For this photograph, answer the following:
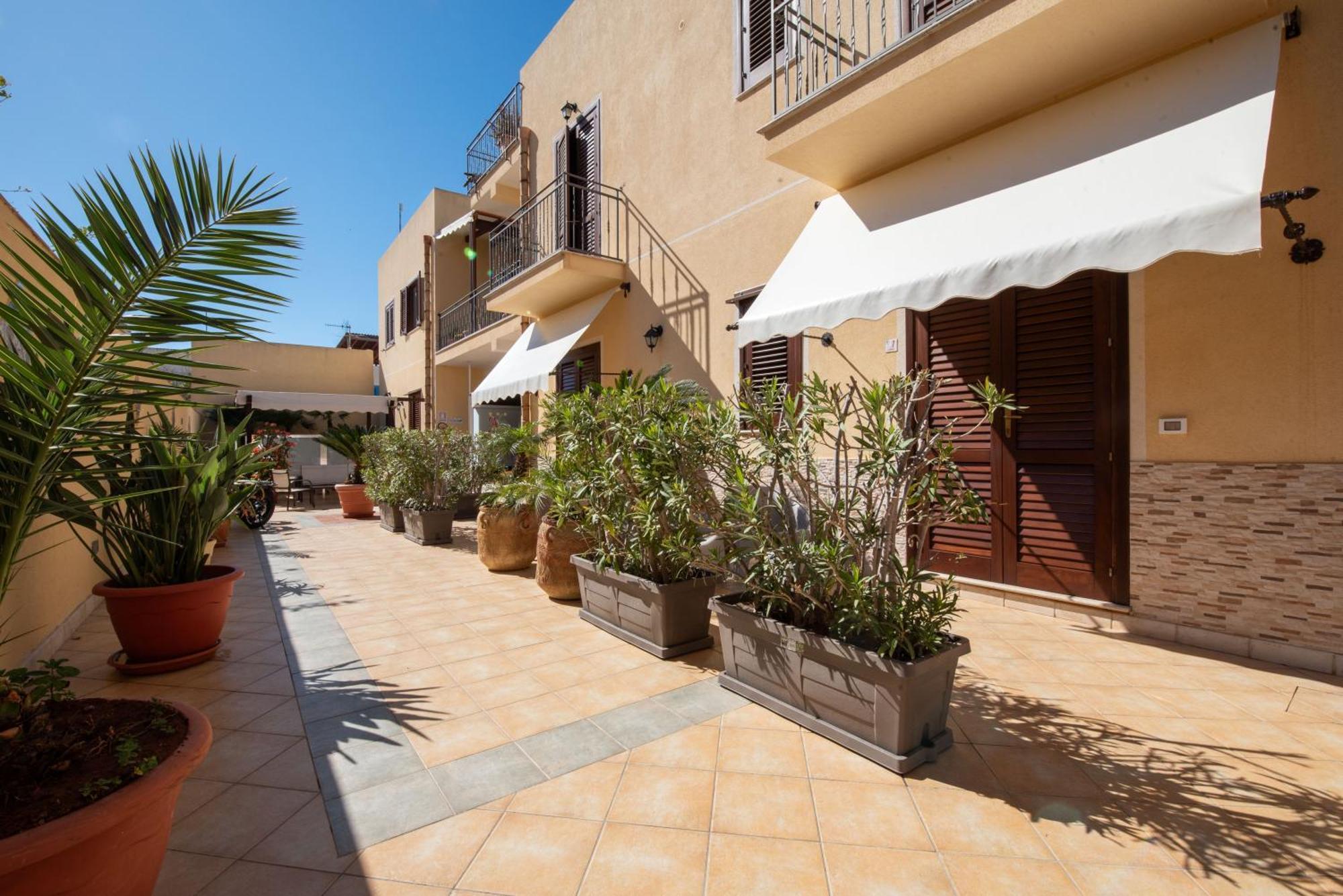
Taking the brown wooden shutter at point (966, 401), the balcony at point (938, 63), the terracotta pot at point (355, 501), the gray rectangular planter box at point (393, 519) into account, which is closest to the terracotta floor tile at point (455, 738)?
the brown wooden shutter at point (966, 401)

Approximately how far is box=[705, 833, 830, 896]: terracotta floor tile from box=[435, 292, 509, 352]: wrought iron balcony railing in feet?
46.4

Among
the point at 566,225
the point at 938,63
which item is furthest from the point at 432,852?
the point at 566,225

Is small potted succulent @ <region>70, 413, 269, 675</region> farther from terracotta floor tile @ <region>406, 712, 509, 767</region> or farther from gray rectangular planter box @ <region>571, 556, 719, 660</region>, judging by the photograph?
gray rectangular planter box @ <region>571, 556, 719, 660</region>

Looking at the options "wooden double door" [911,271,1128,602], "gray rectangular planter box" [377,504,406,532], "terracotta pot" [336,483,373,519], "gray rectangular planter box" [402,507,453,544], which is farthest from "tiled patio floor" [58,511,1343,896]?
"terracotta pot" [336,483,373,519]

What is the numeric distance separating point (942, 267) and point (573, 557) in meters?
4.23

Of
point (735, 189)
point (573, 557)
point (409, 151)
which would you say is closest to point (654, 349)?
point (735, 189)

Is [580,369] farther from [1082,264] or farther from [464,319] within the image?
[1082,264]

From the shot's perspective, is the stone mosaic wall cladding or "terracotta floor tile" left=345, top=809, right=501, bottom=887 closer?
"terracotta floor tile" left=345, top=809, right=501, bottom=887

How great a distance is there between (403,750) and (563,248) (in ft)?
29.1

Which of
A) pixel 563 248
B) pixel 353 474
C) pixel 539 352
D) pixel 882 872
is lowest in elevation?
pixel 882 872

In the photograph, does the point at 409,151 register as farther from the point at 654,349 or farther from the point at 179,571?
the point at 179,571

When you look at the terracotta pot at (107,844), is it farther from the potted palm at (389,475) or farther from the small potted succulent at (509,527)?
the potted palm at (389,475)

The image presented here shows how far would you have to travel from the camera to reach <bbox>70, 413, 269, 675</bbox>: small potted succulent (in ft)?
14.3

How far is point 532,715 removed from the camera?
3.71 m
